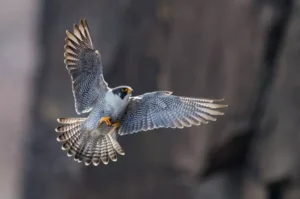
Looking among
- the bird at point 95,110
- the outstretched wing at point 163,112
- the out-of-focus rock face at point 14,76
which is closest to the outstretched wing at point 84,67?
the bird at point 95,110

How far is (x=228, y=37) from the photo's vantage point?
470 inches

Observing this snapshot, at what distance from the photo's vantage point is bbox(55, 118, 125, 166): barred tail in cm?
739

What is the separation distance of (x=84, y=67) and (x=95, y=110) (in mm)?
315

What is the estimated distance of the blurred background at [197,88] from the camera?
11758 millimetres

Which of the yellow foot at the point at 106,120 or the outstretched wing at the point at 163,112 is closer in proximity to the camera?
the yellow foot at the point at 106,120

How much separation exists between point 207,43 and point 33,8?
309 inches

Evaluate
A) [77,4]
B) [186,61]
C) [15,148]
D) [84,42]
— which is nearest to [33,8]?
[15,148]

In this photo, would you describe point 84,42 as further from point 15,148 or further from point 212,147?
point 15,148

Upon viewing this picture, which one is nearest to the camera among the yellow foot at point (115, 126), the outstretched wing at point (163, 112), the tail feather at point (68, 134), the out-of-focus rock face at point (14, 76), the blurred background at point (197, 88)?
the yellow foot at point (115, 126)

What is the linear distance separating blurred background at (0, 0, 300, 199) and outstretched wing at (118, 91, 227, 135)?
4.01 meters

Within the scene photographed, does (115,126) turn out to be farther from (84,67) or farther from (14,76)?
(14,76)

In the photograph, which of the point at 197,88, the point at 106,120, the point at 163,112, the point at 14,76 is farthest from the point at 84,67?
the point at 14,76

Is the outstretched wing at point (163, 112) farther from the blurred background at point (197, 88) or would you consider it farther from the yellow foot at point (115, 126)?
the blurred background at point (197, 88)

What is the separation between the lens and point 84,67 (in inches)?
292
